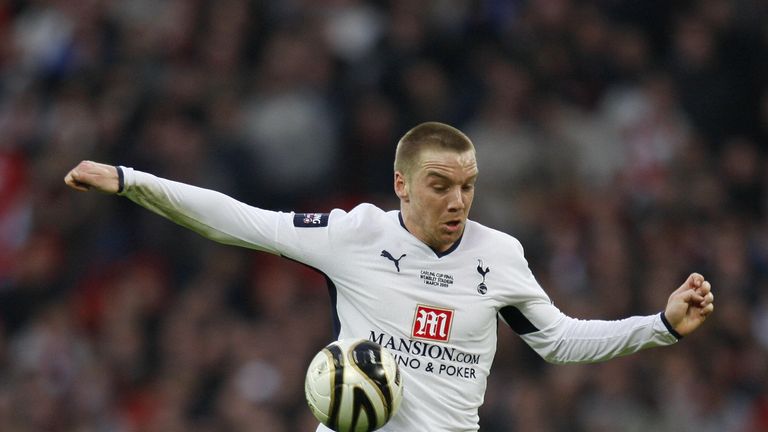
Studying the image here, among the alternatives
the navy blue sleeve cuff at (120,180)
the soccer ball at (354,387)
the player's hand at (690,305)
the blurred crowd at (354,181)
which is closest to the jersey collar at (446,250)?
the soccer ball at (354,387)

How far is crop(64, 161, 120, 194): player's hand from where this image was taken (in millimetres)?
5902

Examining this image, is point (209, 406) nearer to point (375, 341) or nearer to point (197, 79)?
point (197, 79)

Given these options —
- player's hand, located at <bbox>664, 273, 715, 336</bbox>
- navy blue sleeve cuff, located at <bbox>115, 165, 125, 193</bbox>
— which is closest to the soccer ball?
navy blue sleeve cuff, located at <bbox>115, 165, 125, 193</bbox>

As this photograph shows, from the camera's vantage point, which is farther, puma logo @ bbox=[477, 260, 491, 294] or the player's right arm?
puma logo @ bbox=[477, 260, 491, 294]

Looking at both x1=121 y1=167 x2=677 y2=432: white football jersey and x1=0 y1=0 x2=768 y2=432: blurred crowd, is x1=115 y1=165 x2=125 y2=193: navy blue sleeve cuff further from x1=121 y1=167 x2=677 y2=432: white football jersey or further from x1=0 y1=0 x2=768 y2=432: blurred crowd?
x1=0 y1=0 x2=768 y2=432: blurred crowd

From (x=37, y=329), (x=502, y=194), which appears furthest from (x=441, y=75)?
(x=37, y=329)

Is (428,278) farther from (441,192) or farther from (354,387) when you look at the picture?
(354,387)

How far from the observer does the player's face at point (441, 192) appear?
6.07 metres

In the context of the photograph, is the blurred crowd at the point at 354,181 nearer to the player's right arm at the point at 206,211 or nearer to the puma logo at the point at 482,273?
the puma logo at the point at 482,273

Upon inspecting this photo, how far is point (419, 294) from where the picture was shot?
6176 mm

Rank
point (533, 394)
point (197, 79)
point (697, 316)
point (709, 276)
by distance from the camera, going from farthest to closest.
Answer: point (197, 79) < point (709, 276) < point (533, 394) < point (697, 316)

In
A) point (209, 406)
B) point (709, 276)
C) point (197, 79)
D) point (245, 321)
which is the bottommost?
point (209, 406)

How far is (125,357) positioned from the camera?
11508 millimetres

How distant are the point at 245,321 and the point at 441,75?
2652 mm
